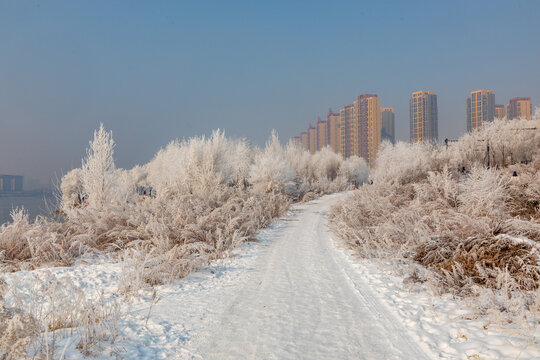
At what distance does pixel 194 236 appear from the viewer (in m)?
6.74

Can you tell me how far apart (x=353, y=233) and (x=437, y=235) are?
1987mm

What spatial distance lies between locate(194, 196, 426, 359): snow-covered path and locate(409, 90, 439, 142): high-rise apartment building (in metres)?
108

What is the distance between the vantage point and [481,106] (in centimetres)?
8612

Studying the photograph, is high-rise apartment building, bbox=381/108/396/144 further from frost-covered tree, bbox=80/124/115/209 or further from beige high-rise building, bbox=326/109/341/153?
frost-covered tree, bbox=80/124/115/209

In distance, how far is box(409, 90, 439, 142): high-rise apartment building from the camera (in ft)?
332

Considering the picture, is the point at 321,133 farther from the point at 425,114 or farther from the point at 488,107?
the point at 488,107

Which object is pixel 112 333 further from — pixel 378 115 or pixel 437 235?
pixel 378 115

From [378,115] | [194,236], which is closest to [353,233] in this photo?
[194,236]

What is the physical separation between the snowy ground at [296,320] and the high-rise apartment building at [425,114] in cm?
10832

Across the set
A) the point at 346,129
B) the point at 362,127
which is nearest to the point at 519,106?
the point at 362,127

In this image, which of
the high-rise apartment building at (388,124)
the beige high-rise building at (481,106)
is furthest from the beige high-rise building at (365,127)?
the high-rise apartment building at (388,124)

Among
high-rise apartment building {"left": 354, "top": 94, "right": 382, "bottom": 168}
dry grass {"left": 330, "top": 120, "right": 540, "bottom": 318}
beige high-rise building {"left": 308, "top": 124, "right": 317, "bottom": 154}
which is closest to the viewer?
dry grass {"left": 330, "top": 120, "right": 540, "bottom": 318}

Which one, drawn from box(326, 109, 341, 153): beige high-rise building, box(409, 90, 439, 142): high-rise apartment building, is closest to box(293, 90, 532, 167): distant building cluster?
box(409, 90, 439, 142): high-rise apartment building

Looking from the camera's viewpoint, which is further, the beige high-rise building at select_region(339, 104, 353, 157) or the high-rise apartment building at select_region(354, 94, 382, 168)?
the beige high-rise building at select_region(339, 104, 353, 157)
